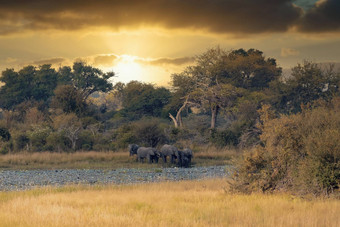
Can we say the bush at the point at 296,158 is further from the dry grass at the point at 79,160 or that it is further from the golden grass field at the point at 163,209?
the dry grass at the point at 79,160

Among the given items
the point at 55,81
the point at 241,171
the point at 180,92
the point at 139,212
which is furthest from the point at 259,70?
the point at 139,212

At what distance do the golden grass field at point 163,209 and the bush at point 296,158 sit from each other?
28.9 inches

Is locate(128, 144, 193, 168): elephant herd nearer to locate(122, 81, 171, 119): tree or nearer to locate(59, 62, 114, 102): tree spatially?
locate(122, 81, 171, 119): tree

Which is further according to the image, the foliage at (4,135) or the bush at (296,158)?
the foliage at (4,135)

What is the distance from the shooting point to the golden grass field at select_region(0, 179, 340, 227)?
10398mm

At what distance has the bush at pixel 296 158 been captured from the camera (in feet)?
46.4

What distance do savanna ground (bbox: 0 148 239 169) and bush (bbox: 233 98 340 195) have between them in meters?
13.6

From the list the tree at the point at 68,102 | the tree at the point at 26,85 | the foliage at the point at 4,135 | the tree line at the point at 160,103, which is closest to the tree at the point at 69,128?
the tree line at the point at 160,103

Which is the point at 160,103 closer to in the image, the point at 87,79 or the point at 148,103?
the point at 148,103

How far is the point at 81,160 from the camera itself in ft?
106

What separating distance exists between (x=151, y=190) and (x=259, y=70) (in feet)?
187

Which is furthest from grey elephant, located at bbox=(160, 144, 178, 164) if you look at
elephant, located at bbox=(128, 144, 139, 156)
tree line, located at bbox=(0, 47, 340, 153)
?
tree line, located at bbox=(0, 47, 340, 153)

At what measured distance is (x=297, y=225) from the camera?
10070 mm

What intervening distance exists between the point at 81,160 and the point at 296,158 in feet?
66.6
